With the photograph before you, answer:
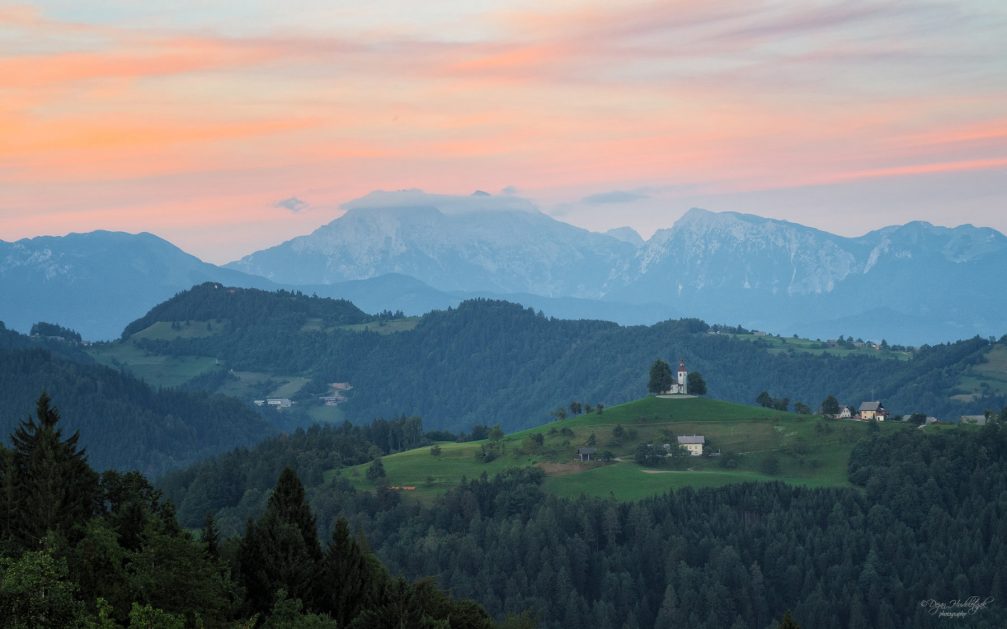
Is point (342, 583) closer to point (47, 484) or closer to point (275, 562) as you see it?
point (275, 562)

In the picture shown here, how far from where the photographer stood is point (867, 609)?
7662 inches

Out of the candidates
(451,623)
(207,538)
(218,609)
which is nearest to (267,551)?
(207,538)

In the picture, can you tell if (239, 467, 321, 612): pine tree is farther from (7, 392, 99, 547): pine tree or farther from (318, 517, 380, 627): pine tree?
(7, 392, 99, 547): pine tree

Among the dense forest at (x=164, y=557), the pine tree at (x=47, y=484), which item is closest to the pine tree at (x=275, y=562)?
the dense forest at (x=164, y=557)

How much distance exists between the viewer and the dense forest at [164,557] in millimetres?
63781

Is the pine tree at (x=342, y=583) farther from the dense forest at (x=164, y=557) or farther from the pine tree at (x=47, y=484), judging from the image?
the pine tree at (x=47, y=484)

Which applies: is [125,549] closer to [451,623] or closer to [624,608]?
[451,623]

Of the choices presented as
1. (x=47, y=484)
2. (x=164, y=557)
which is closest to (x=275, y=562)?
(x=164, y=557)

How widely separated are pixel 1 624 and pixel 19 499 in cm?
1958

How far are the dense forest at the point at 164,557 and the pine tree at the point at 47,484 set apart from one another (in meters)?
0.07

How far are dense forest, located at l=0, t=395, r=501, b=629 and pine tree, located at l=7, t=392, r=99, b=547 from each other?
70mm

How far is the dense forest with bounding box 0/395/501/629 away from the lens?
6378 cm

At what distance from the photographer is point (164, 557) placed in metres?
65.0

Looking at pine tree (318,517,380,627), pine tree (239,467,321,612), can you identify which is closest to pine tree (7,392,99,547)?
pine tree (239,467,321,612)
